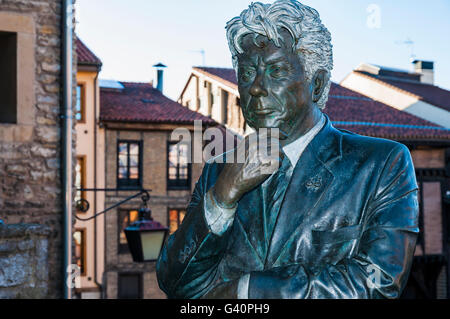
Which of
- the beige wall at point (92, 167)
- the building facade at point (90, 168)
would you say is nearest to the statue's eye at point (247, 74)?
the building facade at point (90, 168)

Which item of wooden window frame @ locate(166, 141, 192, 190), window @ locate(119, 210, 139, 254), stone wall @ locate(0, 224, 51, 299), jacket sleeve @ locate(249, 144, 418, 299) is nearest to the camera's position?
jacket sleeve @ locate(249, 144, 418, 299)

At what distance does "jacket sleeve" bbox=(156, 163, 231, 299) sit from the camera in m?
1.83

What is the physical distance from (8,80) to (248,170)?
21.5ft

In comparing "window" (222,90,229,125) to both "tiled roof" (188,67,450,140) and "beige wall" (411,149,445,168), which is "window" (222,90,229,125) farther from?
"beige wall" (411,149,445,168)

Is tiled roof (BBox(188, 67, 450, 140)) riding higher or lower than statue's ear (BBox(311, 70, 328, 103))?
higher

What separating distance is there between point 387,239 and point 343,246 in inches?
4.5

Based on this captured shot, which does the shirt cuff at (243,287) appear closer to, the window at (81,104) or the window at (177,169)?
the window at (81,104)

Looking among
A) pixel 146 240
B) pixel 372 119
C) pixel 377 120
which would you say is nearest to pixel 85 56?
pixel 372 119

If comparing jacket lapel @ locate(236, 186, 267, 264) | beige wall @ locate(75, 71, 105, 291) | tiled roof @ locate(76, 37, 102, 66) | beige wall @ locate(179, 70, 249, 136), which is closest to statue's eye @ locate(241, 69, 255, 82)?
jacket lapel @ locate(236, 186, 267, 264)

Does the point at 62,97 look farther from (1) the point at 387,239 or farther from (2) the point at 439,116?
(2) the point at 439,116

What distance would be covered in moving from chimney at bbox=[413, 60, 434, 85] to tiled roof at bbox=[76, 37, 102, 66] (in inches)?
473

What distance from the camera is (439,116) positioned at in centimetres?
2281

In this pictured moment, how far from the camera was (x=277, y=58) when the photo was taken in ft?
5.94

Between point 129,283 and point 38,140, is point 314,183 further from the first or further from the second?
point 129,283
